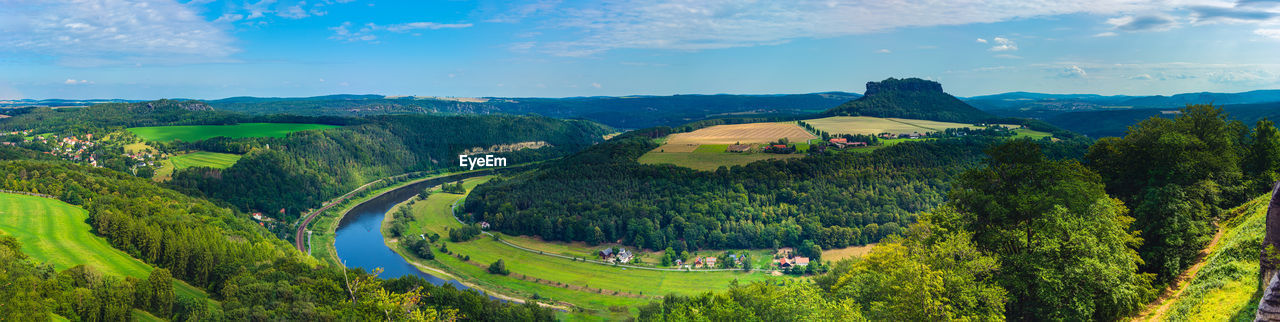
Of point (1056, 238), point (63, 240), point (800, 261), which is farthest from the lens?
point (800, 261)

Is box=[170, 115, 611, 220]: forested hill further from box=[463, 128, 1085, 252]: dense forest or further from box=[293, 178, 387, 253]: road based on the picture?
box=[463, 128, 1085, 252]: dense forest

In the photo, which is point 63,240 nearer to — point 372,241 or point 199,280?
point 199,280

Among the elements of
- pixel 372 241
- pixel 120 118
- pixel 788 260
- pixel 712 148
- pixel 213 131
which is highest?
pixel 120 118

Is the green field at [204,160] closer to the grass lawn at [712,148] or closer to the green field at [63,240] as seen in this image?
the green field at [63,240]

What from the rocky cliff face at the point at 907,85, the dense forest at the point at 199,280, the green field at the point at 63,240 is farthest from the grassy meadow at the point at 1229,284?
the rocky cliff face at the point at 907,85

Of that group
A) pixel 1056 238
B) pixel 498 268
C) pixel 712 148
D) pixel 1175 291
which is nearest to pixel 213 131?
pixel 498 268

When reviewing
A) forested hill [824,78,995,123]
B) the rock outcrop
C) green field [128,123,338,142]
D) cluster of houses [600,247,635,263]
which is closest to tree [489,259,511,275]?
cluster of houses [600,247,635,263]

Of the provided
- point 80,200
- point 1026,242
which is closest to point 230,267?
point 80,200
